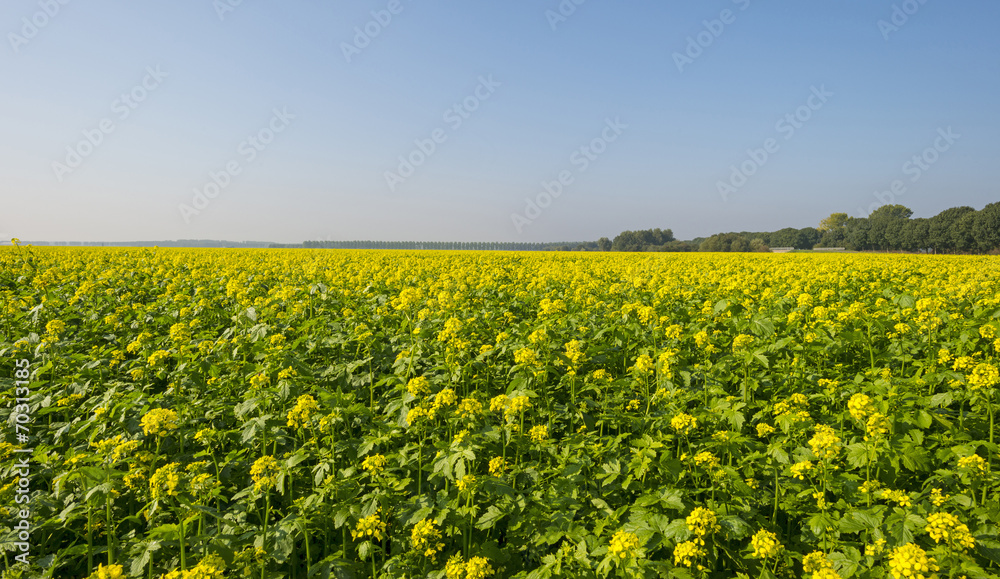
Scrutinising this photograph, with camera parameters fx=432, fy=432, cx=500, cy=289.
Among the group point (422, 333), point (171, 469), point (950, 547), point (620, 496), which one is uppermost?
point (422, 333)

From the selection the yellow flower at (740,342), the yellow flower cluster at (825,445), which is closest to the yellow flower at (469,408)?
the yellow flower cluster at (825,445)

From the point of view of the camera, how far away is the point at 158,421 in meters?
3.19

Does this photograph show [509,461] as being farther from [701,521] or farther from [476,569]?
[701,521]

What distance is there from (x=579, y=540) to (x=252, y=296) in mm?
8737

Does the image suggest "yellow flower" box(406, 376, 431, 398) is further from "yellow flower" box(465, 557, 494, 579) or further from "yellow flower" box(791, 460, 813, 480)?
"yellow flower" box(791, 460, 813, 480)

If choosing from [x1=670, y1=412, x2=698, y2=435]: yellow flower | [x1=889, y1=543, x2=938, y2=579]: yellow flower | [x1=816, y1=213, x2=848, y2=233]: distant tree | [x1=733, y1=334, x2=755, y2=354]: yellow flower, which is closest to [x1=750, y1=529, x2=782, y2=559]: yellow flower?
[x1=889, y1=543, x2=938, y2=579]: yellow flower

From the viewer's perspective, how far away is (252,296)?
919 centimetres

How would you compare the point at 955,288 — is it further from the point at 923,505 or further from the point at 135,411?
the point at 135,411

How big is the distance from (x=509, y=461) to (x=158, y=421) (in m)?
2.85

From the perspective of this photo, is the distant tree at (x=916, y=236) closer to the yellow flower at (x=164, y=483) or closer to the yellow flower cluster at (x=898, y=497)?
the yellow flower cluster at (x=898, y=497)

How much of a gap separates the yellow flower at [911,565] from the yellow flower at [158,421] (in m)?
4.44

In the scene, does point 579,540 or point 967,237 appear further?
point 967,237

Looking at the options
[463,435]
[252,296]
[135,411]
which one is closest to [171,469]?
[135,411]

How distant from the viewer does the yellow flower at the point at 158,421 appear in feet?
10.3
